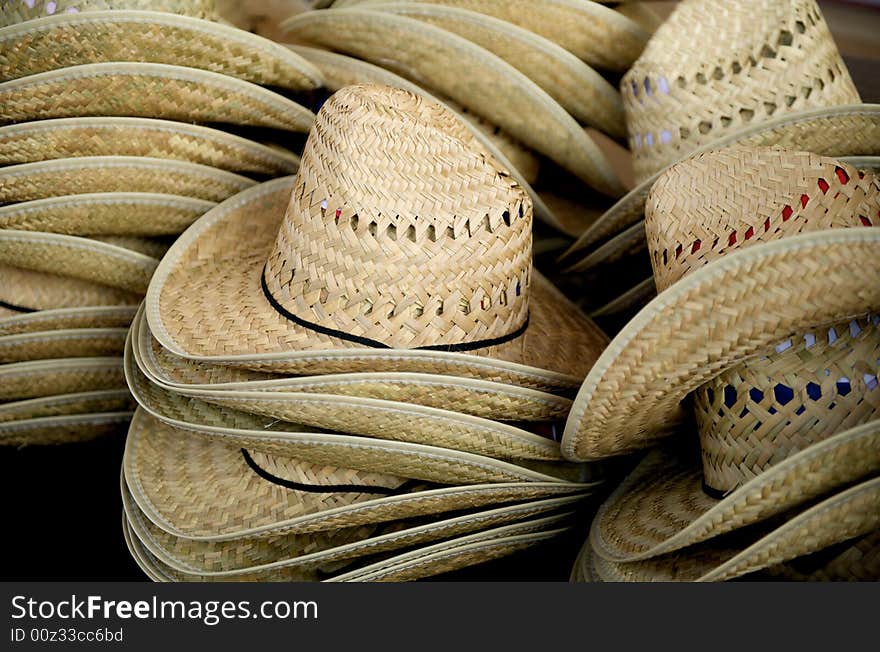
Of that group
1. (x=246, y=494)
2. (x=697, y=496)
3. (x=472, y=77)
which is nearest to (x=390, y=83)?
(x=472, y=77)

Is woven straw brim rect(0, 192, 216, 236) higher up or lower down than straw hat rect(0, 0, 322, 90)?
lower down

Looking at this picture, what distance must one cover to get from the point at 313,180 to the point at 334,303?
0.15 metres

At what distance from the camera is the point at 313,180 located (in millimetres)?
1159

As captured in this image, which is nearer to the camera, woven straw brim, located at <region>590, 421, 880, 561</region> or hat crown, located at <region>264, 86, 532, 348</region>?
woven straw brim, located at <region>590, 421, 880, 561</region>

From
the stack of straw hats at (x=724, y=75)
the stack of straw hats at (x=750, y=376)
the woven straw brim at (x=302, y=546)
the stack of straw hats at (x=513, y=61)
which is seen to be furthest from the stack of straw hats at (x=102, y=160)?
the stack of straw hats at (x=750, y=376)

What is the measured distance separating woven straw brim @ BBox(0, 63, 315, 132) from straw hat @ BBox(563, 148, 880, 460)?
1.99 feet

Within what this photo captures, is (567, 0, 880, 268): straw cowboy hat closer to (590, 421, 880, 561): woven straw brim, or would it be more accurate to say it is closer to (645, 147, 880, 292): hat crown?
(645, 147, 880, 292): hat crown

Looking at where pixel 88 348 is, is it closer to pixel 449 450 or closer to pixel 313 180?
pixel 313 180

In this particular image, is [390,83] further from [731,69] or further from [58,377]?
[58,377]

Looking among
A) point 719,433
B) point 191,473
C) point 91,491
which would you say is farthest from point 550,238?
point 91,491

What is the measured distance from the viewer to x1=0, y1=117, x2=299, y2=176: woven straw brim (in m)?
1.25

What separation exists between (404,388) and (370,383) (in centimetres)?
4

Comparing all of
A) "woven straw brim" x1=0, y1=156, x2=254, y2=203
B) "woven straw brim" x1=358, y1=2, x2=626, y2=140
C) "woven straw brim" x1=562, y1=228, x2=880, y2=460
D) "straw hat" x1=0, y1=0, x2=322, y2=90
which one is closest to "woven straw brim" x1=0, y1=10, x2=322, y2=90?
"straw hat" x1=0, y1=0, x2=322, y2=90

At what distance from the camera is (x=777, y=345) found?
97 centimetres
